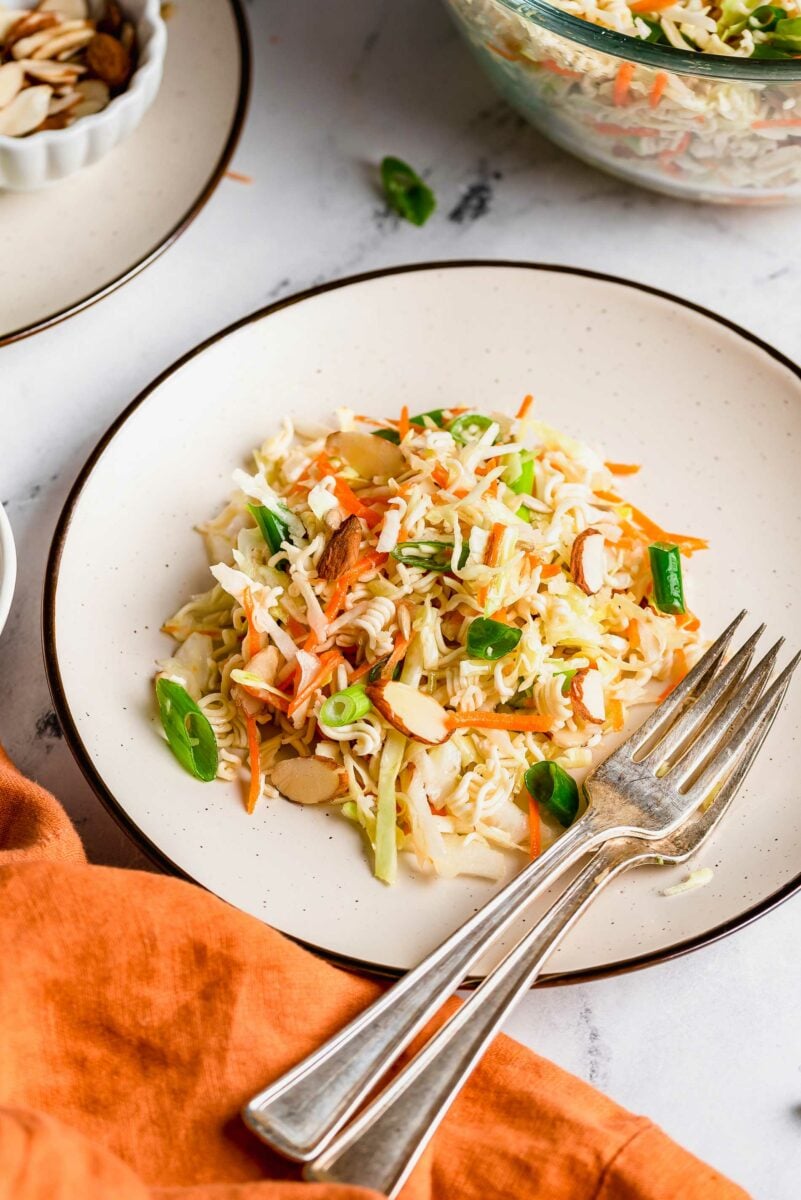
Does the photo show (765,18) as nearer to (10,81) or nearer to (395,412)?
(395,412)

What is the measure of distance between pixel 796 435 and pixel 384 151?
1205mm

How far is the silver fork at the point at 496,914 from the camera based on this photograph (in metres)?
1.59

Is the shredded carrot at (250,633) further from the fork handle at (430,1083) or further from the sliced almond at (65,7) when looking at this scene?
the sliced almond at (65,7)

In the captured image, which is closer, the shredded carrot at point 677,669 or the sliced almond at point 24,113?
the shredded carrot at point 677,669

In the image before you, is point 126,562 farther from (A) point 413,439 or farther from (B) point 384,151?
(B) point 384,151

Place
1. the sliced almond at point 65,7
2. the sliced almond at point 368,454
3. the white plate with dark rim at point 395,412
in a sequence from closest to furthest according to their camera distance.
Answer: the white plate with dark rim at point 395,412 → the sliced almond at point 368,454 → the sliced almond at point 65,7

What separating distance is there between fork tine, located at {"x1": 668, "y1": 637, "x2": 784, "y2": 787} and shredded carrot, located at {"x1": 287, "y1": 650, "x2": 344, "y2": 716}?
54 centimetres

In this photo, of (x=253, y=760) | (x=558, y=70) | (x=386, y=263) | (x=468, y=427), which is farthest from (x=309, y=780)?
(x=558, y=70)

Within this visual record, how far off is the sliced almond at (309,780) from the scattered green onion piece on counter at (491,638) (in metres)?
0.29

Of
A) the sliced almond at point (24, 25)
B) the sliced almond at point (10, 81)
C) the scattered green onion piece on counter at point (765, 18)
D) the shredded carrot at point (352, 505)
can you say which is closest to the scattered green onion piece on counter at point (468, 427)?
the shredded carrot at point (352, 505)


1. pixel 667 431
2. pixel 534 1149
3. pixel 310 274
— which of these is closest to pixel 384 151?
pixel 310 274

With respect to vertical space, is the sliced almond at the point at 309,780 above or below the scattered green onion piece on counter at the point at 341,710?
below

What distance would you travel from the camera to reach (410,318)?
2.51 metres

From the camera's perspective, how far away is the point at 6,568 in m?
2.00
